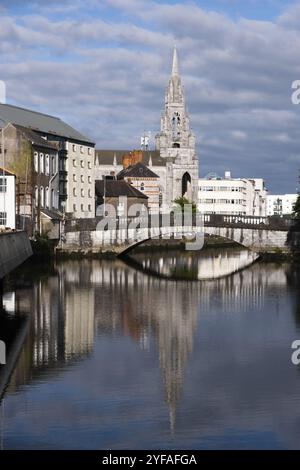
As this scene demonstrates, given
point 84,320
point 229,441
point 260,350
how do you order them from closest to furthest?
point 229,441, point 260,350, point 84,320

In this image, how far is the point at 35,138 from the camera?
82.7 meters

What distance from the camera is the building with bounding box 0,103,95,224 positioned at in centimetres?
8956

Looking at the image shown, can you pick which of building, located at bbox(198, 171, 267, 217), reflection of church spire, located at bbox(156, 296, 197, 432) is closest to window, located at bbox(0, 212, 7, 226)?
reflection of church spire, located at bbox(156, 296, 197, 432)

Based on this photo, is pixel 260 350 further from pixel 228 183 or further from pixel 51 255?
pixel 228 183

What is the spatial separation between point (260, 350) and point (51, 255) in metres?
46.3

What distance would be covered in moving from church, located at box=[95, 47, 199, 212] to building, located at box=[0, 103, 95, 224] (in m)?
45.3

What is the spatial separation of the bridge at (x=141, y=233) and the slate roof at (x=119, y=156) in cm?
7737

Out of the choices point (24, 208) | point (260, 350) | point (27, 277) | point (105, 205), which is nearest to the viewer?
point (260, 350)

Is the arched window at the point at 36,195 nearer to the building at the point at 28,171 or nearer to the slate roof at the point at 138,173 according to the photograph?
the building at the point at 28,171

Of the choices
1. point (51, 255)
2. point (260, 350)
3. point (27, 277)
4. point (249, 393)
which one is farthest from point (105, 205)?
point (249, 393)

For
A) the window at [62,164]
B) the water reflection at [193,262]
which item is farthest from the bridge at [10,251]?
the window at [62,164]

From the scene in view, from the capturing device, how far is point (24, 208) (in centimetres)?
7594
